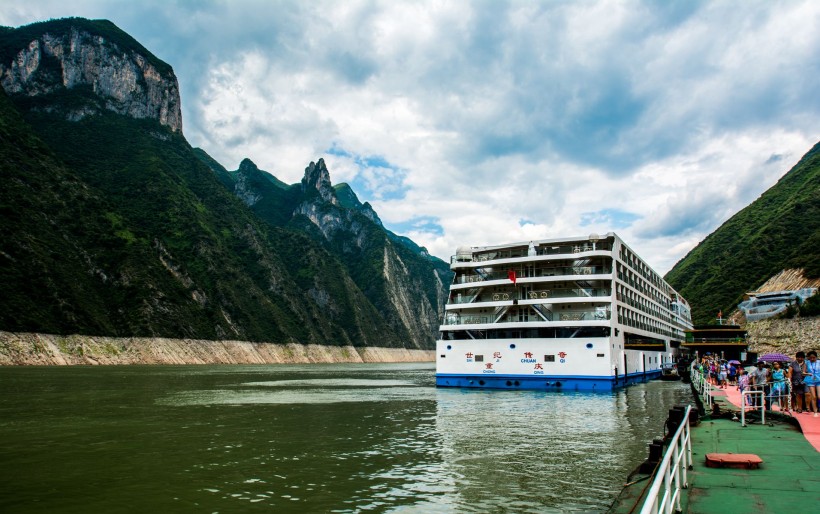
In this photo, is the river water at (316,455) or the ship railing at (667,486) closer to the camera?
the ship railing at (667,486)

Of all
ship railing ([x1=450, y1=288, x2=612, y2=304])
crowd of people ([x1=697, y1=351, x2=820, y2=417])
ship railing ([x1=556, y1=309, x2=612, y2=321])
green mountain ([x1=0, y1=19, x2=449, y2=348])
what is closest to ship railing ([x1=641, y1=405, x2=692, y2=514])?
crowd of people ([x1=697, y1=351, x2=820, y2=417])

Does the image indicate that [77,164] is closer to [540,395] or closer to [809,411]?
[540,395]

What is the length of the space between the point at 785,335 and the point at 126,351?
376 ft

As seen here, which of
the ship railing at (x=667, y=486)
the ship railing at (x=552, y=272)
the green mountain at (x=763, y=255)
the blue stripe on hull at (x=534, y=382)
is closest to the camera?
the ship railing at (x=667, y=486)

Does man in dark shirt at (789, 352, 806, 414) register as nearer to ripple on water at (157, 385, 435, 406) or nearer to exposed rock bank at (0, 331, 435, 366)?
ripple on water at (157, 385, 435, 406)

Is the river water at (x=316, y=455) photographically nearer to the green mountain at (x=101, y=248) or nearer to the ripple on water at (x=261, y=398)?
the ripple on water at (x=261, y=398)

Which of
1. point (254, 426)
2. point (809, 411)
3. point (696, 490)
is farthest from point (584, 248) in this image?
point (696, 490)

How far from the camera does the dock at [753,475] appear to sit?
9.86 metres

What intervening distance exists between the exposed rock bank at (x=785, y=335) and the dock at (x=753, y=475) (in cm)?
6945

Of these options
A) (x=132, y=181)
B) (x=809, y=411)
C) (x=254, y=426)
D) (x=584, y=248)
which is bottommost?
(x=254, y=426)

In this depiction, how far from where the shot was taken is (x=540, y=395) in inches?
1770

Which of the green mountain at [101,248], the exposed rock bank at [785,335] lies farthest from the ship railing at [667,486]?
the green mountain at [101,248]

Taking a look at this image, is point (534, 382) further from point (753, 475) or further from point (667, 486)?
point (667, 486)

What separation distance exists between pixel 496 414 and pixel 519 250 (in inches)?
956
